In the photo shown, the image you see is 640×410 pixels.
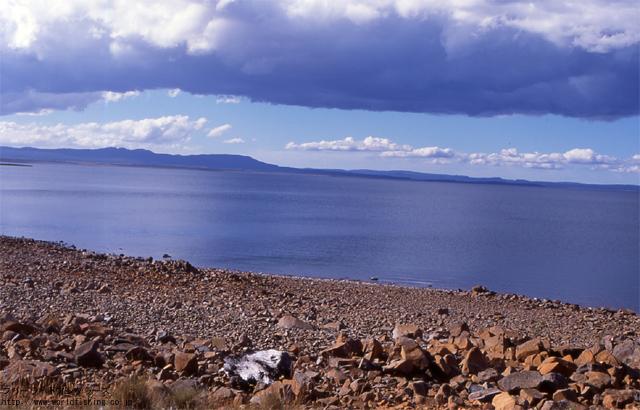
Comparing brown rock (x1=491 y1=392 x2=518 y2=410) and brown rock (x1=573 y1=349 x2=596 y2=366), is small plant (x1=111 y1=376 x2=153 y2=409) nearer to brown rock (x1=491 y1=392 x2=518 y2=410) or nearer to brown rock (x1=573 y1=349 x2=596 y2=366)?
brown rock (x1=491 y1=392 x2=518 y2=410)

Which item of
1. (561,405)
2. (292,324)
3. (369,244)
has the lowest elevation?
(369,244)

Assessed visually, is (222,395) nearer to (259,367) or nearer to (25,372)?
(259,367)

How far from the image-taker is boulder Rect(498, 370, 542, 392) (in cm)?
853

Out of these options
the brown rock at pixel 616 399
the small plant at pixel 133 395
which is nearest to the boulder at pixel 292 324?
the brown rock at pixel 616 399

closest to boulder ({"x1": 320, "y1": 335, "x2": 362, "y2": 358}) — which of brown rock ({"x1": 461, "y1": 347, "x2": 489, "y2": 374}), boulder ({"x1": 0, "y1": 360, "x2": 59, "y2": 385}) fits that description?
brown rock ({"x1": 461, "y1": 347, "x2": 489, "y2": 374})

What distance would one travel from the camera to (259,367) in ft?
28.7

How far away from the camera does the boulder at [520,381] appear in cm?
853

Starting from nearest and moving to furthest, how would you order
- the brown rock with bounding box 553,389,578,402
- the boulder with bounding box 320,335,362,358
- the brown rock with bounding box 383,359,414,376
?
1. the brown rock with bounding box 553,389,578,402
2. the brown rock with bounding box 383,359,414,376
3. the boulder with bounding box 320,335,362,358

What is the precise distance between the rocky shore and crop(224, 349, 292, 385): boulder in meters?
0.01

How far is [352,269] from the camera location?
32344 millimetres

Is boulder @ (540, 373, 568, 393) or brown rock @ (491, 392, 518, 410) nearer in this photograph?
brown rock @ (491, 392, 518, 410)

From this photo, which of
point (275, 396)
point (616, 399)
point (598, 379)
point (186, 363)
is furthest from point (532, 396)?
point (186, 363)

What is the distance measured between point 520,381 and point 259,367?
2.62 metres

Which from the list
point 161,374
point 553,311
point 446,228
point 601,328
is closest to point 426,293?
point 553,311
